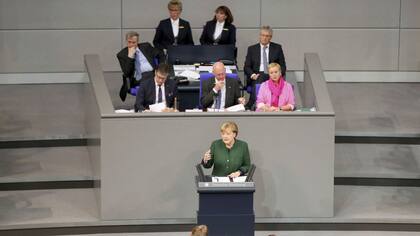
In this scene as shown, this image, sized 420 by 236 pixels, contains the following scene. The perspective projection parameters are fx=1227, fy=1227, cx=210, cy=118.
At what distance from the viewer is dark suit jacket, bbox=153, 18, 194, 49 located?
15875mm

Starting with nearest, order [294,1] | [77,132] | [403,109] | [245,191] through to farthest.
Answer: [245,191]
[77,132]
[403,109]
[294,1]

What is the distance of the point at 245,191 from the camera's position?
1188 cm

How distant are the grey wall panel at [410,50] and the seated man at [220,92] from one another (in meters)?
4.53

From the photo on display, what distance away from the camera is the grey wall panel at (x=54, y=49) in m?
17.1

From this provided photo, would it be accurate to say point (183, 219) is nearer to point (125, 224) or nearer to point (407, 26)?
point (125, 224)

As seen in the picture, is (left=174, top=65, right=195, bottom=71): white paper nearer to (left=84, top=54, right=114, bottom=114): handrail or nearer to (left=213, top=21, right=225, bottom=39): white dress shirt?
(left=213, top=21, right=225, bottom=39): white dress shirt

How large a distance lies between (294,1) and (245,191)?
5949 mm

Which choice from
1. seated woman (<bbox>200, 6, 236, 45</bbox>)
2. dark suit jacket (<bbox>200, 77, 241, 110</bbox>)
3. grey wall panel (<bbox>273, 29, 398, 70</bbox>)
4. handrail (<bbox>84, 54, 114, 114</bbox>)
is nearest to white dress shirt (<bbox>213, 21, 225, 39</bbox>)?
seated woman (<bbox>200, 6, 236, 45</bbox>)

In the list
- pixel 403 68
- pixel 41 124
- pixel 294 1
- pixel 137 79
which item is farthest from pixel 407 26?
pixel 41 124

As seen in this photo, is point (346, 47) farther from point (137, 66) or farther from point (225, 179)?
point (225, 179)

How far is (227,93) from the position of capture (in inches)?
533

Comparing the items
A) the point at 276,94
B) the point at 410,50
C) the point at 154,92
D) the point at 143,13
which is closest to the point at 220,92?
the point at 276,94

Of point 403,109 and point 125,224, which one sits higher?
point 403,109

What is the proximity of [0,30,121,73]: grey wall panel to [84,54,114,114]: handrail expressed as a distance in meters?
2.85
